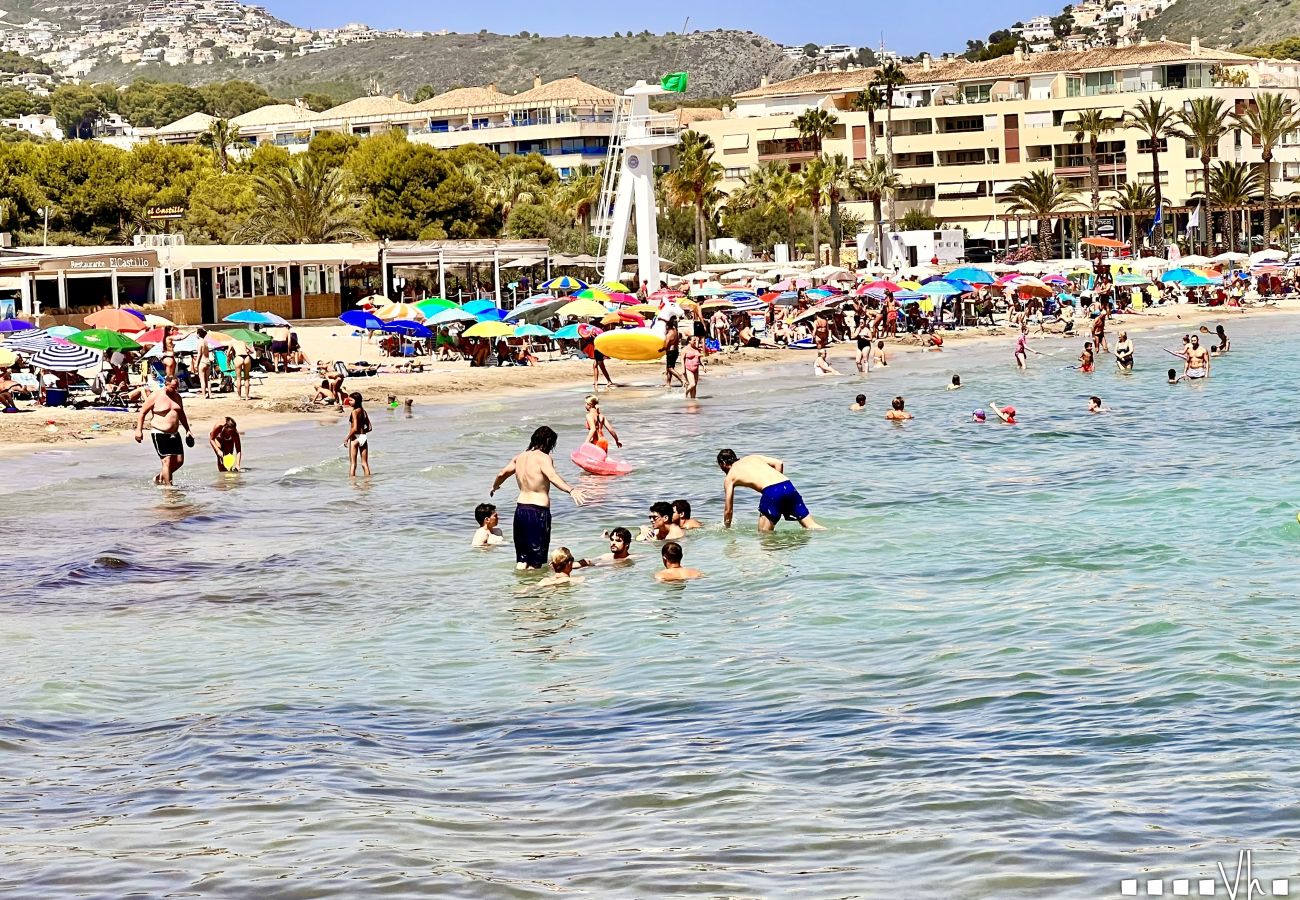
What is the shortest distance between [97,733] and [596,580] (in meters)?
5.24

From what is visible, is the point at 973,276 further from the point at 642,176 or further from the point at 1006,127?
the point at 1006,127

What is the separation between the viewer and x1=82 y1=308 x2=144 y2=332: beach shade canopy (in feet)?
105

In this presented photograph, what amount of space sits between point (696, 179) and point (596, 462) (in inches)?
1986

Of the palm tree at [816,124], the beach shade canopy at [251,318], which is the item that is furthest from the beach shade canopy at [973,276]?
the palm tree at [816,124]

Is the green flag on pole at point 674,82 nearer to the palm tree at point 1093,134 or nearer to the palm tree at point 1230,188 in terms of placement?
the palm tree at point 1230,188

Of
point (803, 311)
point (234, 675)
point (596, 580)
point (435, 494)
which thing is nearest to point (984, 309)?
point (803, 311)

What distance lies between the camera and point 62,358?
28.3 m

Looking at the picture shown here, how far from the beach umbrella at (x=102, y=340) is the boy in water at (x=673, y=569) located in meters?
18.1

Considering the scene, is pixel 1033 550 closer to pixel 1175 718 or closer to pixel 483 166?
pixel 1175 718

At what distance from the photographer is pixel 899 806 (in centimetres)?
737

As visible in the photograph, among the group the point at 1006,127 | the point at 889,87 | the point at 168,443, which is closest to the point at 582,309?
the point at 168,443

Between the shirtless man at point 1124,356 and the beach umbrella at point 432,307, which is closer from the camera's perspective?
the shirtless man at point 1124,356

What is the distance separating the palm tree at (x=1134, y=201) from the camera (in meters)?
80.6

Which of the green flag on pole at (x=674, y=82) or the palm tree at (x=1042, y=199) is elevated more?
the green flag on pole at (x=674, y=82)
